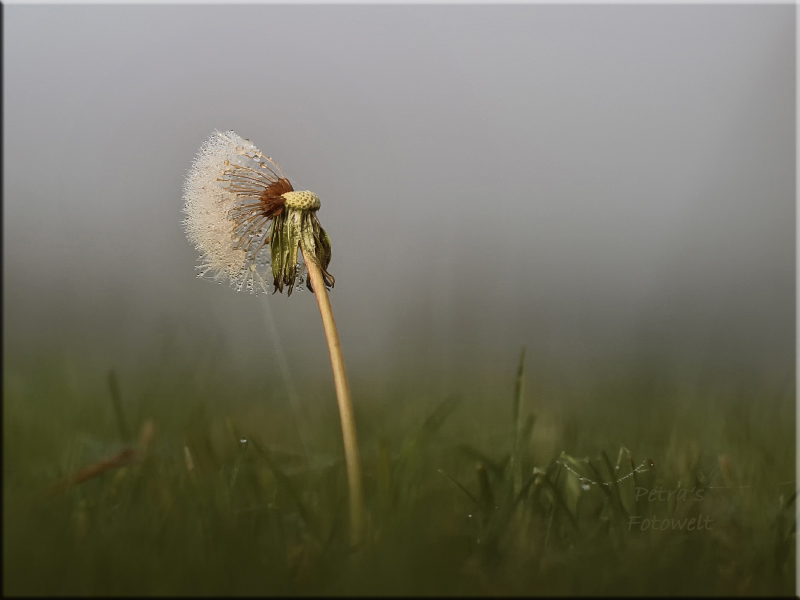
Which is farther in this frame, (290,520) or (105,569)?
(290,520)

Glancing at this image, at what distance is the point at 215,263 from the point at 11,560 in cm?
66

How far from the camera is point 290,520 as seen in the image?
3.30ft

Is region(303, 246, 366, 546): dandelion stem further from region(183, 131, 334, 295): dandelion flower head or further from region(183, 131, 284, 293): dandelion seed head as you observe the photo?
region(183, 131, 284, 293): dandelion seed head

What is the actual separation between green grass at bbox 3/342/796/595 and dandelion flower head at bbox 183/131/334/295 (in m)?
0.31

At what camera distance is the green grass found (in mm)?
793

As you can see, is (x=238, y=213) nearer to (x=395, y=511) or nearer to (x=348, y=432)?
(x=348, y=432)

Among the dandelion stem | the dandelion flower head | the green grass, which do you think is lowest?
the green grass

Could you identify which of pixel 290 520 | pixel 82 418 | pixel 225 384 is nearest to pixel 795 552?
pixel 290 520

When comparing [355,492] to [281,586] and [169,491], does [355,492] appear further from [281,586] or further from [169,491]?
[169,491]

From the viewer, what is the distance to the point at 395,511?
3.51 feet

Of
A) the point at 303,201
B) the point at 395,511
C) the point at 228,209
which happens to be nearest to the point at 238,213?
the point at 228,209

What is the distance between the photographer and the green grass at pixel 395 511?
793 millimetres

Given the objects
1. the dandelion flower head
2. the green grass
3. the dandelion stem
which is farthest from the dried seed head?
the green grass

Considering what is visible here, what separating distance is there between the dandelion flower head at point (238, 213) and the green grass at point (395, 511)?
31cm
